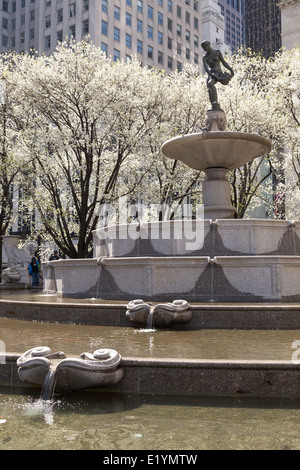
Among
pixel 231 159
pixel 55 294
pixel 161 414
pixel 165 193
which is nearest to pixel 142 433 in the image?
pixel 161 414

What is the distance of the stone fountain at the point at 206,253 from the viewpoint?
934cm

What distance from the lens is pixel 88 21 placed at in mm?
61094

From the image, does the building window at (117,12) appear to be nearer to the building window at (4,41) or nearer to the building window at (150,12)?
the building window at (150,12)

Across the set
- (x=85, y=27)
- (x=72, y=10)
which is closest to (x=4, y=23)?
(x=72, y=10)

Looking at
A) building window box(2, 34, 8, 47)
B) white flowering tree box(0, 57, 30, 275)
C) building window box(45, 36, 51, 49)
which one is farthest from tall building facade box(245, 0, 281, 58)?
white flowering tree box(0, 57, 30, 275)

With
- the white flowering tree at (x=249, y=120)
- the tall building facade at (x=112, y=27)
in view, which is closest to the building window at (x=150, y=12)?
the tall building facade at (x=112, y=27)

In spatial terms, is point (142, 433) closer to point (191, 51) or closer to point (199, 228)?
point (199, 228)

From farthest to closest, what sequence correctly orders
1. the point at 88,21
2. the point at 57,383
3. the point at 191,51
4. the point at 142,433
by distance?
the point at 191,51, the point at 88,21, the point at 57,383, the point at 142,433

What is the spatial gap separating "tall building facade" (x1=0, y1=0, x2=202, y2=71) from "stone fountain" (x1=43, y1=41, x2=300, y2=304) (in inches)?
2044

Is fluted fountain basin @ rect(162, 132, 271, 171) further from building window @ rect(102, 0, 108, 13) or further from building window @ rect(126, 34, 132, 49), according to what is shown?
building window @ rect(126, 34, 132, 49)

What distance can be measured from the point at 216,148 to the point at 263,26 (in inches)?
4010

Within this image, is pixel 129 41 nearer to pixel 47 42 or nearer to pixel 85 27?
pixel 85 27
